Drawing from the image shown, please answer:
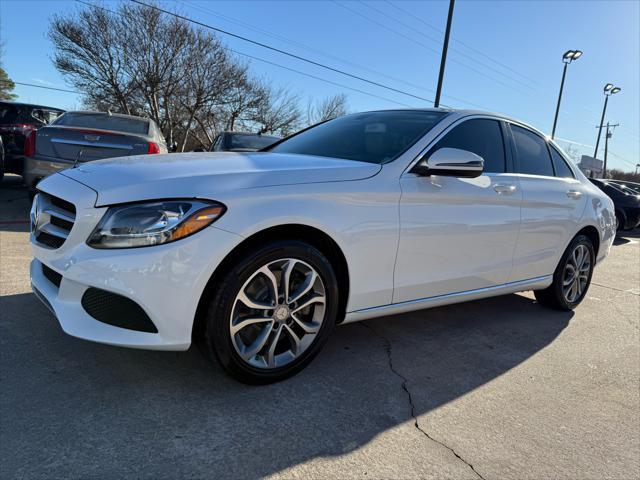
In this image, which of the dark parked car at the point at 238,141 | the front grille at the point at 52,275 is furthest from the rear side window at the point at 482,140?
the dark parked car at the point at 238,141

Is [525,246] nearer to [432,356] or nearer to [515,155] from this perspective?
[515,155]

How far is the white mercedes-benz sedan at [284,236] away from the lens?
→ 2.08 meters

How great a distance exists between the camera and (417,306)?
301 cm

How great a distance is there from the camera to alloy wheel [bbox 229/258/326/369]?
7.68 ft

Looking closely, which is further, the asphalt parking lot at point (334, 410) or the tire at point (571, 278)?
the tire at point (571, 278)

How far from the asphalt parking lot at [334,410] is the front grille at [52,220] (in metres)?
0.68

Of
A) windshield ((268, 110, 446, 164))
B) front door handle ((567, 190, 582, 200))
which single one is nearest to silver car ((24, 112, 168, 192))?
windshield ((268, 110, 446, 164))

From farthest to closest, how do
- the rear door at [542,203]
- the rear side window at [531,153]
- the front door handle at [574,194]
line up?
the front door handle at [574,194], the rear side window at [531,153], the rear door at [542,203]

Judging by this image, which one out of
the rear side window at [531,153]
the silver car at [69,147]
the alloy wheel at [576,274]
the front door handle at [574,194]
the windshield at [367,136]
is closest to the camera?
the windshield at [367,136]

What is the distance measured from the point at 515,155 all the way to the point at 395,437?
2.55 metres

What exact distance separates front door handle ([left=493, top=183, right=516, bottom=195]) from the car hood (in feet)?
3.68

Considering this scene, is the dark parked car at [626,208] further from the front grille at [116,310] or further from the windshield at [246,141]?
the front grille at [116,310]

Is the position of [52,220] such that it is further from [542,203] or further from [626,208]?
[626,208]

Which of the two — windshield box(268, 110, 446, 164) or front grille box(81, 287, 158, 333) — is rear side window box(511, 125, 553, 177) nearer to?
windshield box(268, 110, 446, 164)
